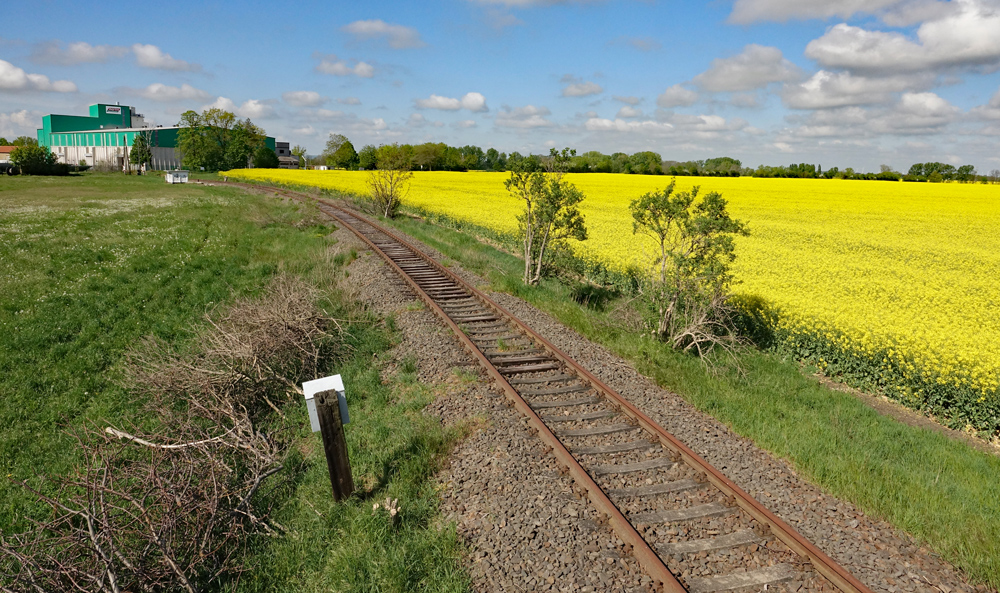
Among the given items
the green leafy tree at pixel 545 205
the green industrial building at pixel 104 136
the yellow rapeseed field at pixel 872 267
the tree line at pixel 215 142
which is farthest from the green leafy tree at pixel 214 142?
the green leafy tree at pixel 545 205

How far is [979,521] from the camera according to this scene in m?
5.57

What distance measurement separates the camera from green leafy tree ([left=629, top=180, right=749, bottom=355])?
417 inches

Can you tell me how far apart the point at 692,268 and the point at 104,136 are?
486ft

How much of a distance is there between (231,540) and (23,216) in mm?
32453

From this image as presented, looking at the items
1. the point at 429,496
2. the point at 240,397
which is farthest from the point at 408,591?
the point at 240,397

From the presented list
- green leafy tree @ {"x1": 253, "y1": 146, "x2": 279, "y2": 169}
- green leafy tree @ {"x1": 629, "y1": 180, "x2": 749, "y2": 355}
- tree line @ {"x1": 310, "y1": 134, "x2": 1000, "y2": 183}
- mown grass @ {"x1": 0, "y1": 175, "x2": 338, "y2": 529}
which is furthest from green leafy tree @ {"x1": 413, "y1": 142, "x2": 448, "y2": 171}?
green leafy tree @ {"x1": 629, "y1": 180, "x2": 749, "y2": 355}

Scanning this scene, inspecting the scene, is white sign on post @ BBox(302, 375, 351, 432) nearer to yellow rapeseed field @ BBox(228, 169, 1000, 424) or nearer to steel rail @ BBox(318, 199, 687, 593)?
steel rail @ BBox(318, 199, 687, 593)

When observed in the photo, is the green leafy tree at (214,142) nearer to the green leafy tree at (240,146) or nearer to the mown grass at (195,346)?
the green leafy tree at (240,146)

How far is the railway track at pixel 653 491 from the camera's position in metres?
4.70

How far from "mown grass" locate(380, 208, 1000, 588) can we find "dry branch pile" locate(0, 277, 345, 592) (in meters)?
6.07

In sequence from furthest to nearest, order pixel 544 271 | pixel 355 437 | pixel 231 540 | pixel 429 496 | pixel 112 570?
pixel 544 271
pixel 355 437
pixel 429 496
pixel 231 540
pixel 112 570

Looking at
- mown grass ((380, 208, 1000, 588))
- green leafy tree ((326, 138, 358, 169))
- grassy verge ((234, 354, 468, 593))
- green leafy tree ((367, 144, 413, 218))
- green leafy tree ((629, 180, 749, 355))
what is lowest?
grassy verge ((234, 354, 468, 593))

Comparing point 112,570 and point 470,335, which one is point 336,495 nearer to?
point 112,570

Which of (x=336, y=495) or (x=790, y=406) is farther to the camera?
(x=790, y=406)
